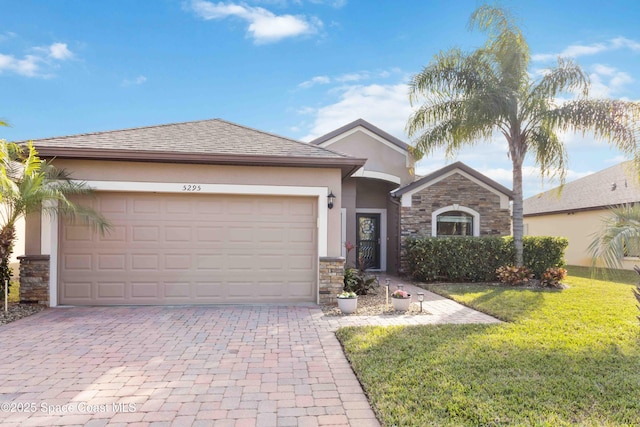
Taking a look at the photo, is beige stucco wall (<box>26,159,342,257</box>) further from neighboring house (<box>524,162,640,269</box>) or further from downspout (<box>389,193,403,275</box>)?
neighboring house (<box>524,162,640,269</box>)

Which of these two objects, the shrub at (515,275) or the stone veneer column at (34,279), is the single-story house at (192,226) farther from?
the shrub at (515,275)

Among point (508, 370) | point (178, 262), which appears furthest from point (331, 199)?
point (508, 370)

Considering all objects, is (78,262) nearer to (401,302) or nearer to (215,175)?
(215,175)

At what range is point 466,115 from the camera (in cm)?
1137

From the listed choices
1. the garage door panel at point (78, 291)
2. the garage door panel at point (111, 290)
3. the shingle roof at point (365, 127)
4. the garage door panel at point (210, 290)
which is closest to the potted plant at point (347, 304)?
the garage door panel at point (210, 290)

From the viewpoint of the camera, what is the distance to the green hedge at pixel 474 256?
12.1m

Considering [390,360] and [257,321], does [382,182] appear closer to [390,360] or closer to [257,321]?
[257,321]

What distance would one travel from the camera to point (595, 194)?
60.1 ft

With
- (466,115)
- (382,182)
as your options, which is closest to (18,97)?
(382,182)

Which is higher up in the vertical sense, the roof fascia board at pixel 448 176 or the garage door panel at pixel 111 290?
the roof fascia board at pixel 448 176

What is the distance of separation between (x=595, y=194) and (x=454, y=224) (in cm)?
956

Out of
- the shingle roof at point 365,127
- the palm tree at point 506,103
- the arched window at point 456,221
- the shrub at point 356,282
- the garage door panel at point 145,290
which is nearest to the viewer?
the garage door panel at point 145,290

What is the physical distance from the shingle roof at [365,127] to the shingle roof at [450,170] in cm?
171

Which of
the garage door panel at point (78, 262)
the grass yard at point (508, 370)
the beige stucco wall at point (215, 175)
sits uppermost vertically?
the beige stucco wall at point (215, 175)
